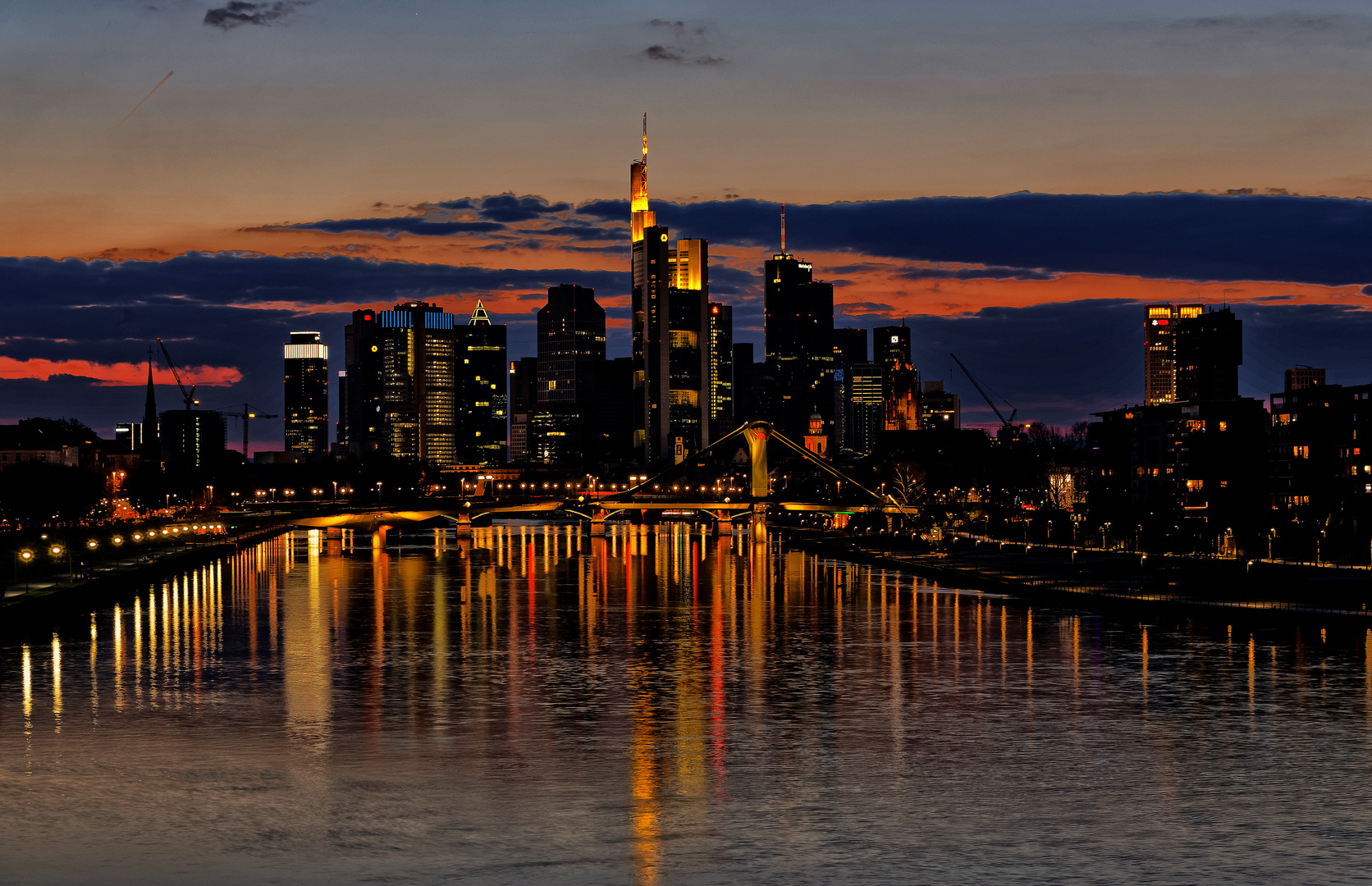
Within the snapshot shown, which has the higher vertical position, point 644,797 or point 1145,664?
point 644,797

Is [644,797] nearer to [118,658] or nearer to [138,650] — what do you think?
[118,658]

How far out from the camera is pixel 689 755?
3033 cm

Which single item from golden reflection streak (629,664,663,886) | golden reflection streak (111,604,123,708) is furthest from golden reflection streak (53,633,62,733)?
golden reflection streak (629,664,663,886)

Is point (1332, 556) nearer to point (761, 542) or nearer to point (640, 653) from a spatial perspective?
point (640, 653)

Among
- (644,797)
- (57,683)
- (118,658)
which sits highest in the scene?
(644,797)

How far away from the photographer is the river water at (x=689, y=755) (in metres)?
21.7

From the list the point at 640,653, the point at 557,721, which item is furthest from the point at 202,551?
the point at 557,721

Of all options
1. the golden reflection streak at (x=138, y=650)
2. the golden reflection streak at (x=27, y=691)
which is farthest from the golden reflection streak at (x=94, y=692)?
the golden reflection streak at (x=27, y=691)

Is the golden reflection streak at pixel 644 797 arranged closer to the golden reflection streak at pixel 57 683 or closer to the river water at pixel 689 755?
the river water at pixel 689 755

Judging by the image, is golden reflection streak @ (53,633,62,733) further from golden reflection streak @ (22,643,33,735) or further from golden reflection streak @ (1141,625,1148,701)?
golden reflection streak @ (1141,625,1148,701)

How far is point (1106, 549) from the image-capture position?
132125 millimetres

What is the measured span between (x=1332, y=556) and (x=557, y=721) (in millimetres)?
88030

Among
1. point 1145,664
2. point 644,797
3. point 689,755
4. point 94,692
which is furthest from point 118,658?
point 1145,664

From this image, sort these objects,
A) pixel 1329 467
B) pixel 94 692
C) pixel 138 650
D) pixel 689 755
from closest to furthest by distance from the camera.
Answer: pixel 689 755 < pixel 94 692 < pixel 138 650 < pixel 1329 467
